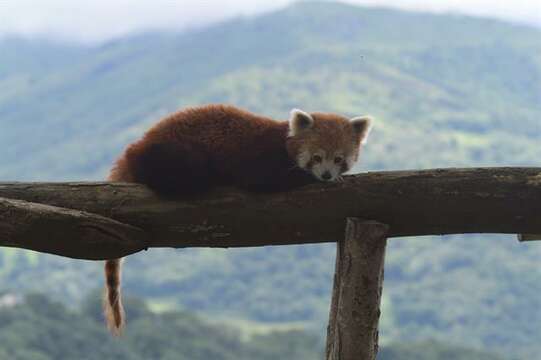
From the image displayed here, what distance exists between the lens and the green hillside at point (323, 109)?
290 ft

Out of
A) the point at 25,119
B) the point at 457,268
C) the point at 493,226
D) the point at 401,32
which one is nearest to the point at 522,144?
the point at 457,268

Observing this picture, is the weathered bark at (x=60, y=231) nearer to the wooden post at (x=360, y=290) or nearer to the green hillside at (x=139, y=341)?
the wooden post at (x=360, y=290)

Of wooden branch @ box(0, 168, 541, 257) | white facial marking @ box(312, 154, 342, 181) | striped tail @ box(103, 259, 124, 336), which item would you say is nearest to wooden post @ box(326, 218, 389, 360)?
wooden branch @ box(0, 168, 541, 257)

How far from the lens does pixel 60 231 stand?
4055 millimetres

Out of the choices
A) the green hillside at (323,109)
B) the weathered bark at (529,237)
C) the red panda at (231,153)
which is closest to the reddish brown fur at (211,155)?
the red panda at (231,153)

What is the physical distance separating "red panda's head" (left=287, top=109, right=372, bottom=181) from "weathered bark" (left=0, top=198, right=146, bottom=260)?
1323 mm

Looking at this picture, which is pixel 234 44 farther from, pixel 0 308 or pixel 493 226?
pixel 493 226

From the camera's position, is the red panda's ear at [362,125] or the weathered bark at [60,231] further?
the red panda's ear at [362,125]

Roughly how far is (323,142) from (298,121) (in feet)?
0.63

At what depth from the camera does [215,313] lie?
3558 inches

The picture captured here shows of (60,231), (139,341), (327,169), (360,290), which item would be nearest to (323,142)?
(327,169)

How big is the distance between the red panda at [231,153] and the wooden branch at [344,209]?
0.59 ft

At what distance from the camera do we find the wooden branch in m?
4.33

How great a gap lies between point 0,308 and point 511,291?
53673mm
